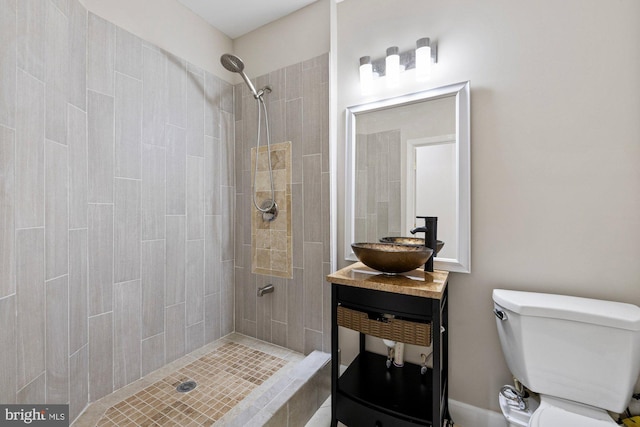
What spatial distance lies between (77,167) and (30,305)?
68cm

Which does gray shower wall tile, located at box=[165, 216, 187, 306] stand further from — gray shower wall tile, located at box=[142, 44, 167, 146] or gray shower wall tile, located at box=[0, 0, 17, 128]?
gray shower wall tile, located at box=[0, 0, 17, 128]

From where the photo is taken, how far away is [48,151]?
1.21m

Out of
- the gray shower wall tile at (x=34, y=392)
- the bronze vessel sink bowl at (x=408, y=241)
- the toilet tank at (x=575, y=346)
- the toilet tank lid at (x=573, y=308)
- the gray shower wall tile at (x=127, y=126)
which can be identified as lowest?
the gray shower wall tile at (x=34, y=392)

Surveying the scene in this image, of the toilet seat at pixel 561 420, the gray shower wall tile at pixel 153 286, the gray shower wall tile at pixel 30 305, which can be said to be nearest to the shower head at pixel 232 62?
the gray shower wall tile at pixel 153 286

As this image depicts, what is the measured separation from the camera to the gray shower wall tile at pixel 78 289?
4.44ft

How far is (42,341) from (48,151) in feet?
2.66

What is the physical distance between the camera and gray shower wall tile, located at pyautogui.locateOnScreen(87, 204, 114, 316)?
1.49m

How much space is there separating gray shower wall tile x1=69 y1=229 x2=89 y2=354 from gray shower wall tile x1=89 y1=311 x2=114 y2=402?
51mm

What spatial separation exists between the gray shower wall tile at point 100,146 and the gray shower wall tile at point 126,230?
0.20 feet

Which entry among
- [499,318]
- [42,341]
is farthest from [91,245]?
[499,318]

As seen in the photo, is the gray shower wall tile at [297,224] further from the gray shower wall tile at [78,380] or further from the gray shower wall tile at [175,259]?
the gray shower wall tile at [78,380]

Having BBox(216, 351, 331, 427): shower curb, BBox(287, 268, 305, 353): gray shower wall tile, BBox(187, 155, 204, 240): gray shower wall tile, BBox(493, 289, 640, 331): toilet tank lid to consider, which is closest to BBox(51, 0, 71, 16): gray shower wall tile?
BBox(187, 155, 204, 240): gray shower wall tile

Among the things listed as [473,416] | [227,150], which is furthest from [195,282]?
[473,416]

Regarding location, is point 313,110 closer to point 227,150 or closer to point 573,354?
point 227,150
